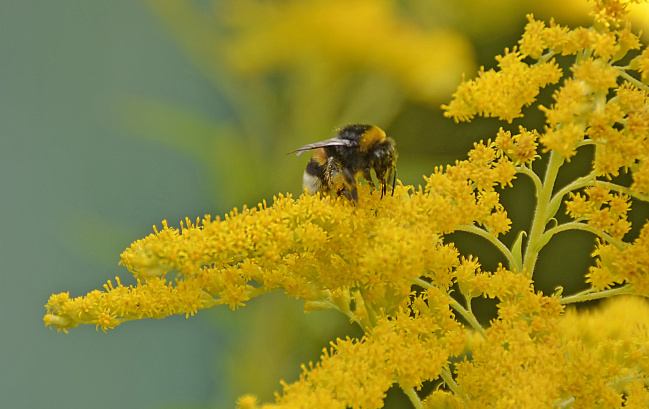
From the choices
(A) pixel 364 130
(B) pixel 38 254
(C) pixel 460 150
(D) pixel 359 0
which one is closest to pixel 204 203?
(B) pixel 38 254

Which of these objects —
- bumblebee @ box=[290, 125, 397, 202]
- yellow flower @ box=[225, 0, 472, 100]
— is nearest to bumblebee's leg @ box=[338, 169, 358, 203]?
bumblebee @ box=[290, 125, 397, 202]

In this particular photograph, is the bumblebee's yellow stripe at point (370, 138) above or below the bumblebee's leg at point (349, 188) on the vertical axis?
above

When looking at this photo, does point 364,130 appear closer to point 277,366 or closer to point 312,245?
point 312,245

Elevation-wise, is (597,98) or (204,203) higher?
(204,203)

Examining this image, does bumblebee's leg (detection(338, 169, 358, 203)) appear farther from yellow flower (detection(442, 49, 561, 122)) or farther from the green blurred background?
the green blurred background

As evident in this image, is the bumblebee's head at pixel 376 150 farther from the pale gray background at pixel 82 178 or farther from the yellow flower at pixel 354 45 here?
the pale gray background at pixel 82 178

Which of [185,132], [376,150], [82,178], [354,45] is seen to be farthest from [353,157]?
[82,178]

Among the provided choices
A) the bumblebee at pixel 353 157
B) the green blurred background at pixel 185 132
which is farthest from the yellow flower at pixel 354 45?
the bumblebee at pixel 353 157
